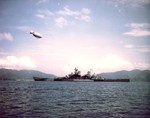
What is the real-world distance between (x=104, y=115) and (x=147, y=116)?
147 inches

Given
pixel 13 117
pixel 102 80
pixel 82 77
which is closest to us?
pixel 13 117

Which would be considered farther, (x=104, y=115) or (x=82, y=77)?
(x=82, y=77)

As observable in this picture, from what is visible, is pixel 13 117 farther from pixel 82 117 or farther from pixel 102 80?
pixel 102 80

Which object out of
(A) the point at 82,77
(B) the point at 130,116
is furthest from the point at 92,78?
(B) the point at 130,116

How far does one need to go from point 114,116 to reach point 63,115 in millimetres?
4477

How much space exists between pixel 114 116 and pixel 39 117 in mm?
6465

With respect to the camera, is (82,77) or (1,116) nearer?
(1,116)

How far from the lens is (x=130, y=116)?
18266 mm

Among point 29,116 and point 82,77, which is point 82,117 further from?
point 82,77

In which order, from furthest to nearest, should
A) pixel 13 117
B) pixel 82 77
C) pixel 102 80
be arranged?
pixel 102 80, pixel 82 77, pixel 13 117

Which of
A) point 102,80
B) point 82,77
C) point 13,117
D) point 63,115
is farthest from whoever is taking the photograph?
point 102,80

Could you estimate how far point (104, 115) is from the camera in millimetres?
18406

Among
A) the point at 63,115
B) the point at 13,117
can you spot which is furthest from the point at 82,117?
the point at 13,117

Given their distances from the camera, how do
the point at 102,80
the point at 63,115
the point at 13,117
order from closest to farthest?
the point at 13,117 < the point at 63,115 < the point at 102,80
